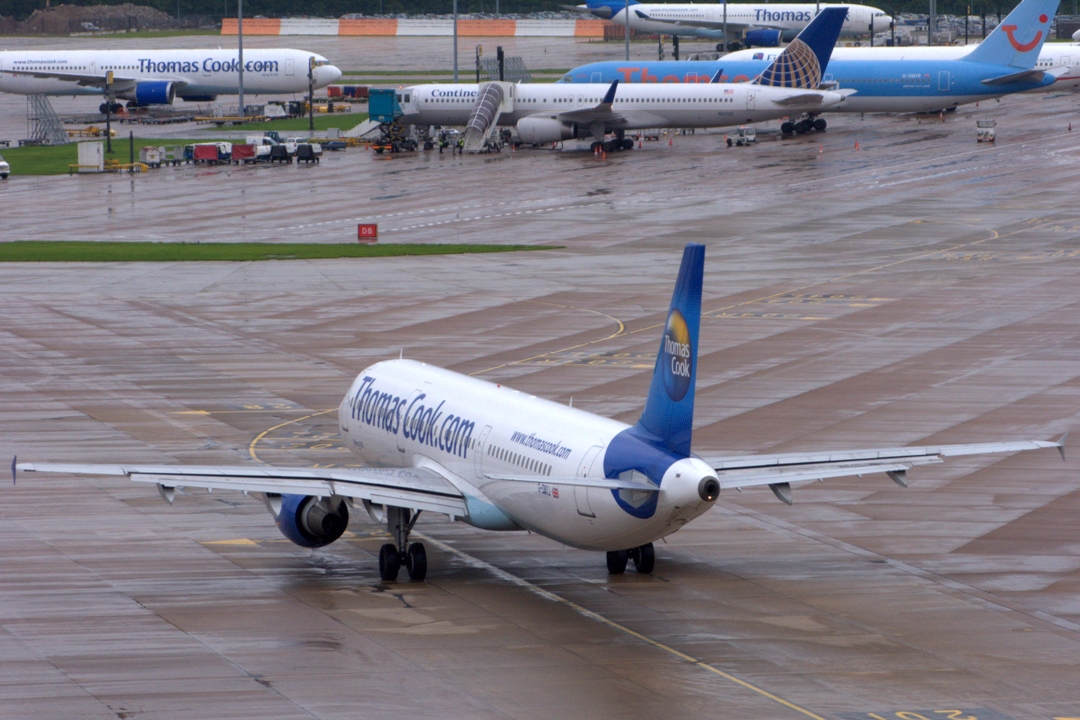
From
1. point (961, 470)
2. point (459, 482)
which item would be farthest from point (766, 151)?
point (459, 482)

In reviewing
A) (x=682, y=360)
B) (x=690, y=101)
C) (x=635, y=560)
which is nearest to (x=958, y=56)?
(x=690, y=101)

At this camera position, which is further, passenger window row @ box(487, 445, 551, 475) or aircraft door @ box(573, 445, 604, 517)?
passenger window row @ box(487, 445, 551, 475)

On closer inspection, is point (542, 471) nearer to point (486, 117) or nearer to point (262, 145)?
point (262, 145)

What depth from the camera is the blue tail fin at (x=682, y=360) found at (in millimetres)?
24594

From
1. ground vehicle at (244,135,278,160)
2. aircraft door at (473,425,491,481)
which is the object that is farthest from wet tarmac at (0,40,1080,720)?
ground vehicle at (244,135,278,160)

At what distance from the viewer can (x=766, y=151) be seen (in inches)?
→ 4345

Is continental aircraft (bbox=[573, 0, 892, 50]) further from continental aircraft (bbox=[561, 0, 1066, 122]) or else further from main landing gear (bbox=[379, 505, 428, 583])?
main landing gear (bbox=[379, 505, 428, 583])

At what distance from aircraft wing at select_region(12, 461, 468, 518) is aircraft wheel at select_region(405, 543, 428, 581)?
2.91 ft

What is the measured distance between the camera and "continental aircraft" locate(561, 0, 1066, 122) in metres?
115

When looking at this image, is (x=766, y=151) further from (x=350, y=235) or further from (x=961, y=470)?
(x=961, y=470)

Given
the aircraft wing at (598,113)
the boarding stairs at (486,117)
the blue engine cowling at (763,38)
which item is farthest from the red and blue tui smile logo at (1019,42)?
the blue engine cowling at (763,38)

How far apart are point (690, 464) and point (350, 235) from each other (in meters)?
56.7

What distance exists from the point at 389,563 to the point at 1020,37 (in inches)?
3953

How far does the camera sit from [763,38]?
180500 millimetres
